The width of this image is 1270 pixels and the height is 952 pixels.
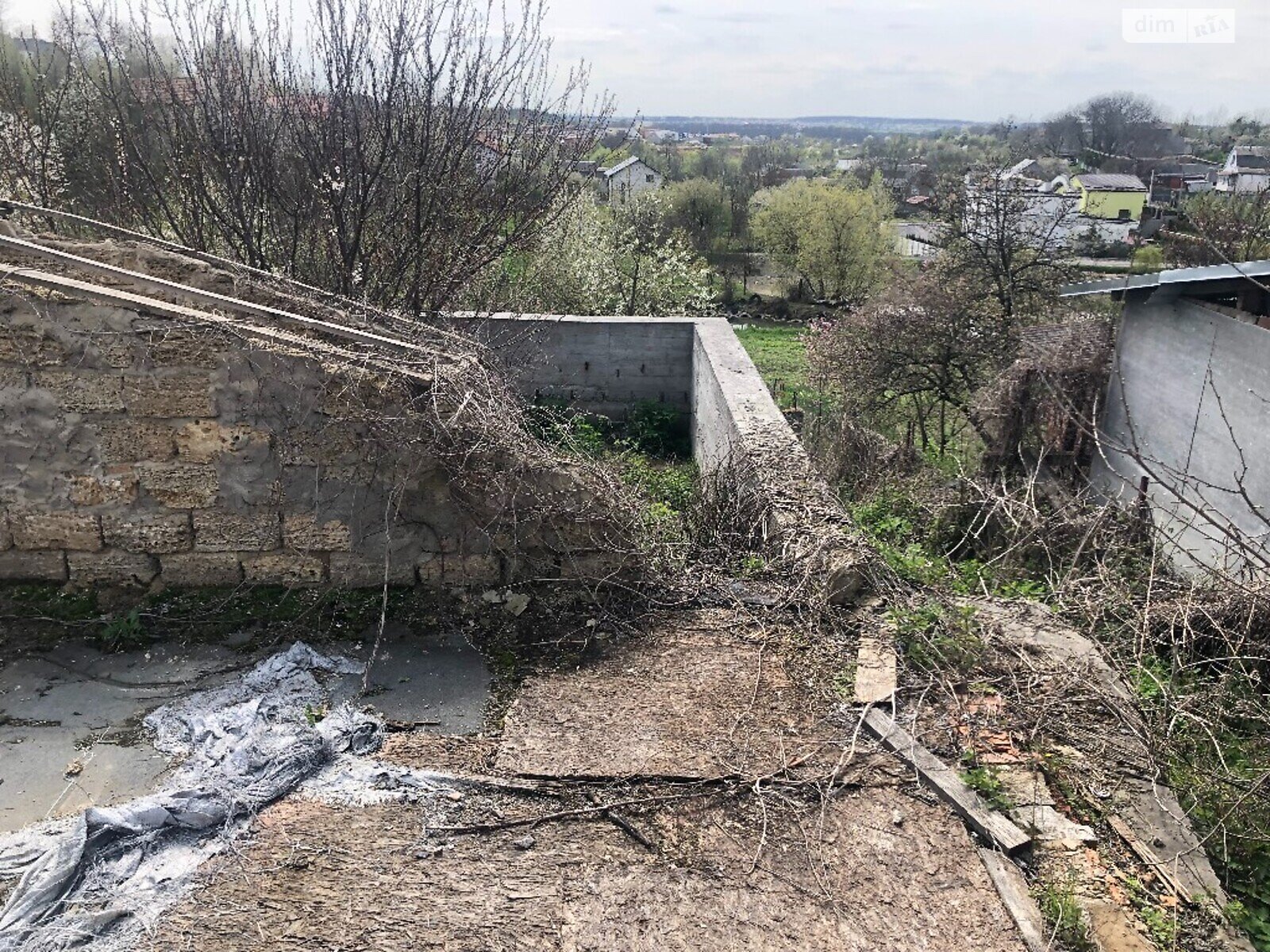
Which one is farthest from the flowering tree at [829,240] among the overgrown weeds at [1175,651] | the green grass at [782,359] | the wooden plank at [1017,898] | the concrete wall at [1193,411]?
the wooden plank at [1017,898]

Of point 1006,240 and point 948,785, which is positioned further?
point 1006,240

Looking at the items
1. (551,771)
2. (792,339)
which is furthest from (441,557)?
(792,339)

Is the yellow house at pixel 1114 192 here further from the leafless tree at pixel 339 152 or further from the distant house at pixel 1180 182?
the leafless tree at pixel 339 152

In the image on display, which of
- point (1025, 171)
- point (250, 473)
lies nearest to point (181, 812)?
point (250, 473)

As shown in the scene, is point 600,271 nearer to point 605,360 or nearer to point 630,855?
point 605,360

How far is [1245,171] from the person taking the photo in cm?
2478

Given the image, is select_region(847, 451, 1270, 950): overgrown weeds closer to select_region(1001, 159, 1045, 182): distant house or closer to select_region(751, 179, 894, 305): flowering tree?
select_region(1001, 159, 1045, 182): distant house

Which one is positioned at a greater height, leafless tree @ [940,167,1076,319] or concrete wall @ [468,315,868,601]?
leafless tree @ [940,167,1076,319]

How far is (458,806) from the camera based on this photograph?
3.18 metres

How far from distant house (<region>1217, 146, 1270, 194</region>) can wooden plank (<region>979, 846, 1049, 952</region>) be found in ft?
65.7

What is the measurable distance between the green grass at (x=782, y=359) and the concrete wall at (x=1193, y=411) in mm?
4732

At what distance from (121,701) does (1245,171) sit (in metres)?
30.3

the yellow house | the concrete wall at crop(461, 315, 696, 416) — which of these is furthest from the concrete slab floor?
the yellow house

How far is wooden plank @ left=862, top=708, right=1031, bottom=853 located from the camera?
3076 mm
